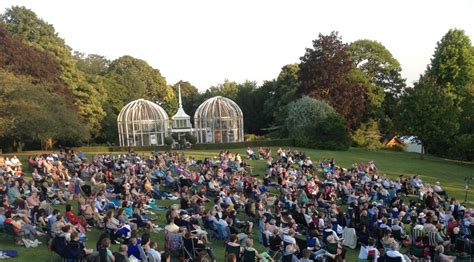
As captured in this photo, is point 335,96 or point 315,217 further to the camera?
point 335,96

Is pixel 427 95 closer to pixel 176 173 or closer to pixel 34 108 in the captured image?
pixel 176 173

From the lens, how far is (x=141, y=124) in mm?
45719

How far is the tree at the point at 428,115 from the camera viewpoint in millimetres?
36594

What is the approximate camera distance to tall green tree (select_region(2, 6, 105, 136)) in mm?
46125

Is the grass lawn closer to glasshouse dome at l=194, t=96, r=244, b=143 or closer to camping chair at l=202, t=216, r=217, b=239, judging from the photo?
camping chair at l=202, t=216, r=217, b=239

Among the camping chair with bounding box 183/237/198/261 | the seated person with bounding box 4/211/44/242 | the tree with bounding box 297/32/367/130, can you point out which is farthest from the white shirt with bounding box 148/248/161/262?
the tree with bounding box 297/32/367/130

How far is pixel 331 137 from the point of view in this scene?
40062mm

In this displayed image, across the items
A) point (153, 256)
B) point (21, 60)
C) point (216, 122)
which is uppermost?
point (21, 60)

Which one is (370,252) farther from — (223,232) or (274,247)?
(223,232)

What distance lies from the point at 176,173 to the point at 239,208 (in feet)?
22.2

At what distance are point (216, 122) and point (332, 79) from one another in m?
13.5

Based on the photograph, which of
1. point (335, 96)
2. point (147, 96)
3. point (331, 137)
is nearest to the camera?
point (331, 137)

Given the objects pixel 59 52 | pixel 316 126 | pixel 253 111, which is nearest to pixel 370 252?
pixel 316 126

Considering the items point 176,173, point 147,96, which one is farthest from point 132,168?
point 147,96
